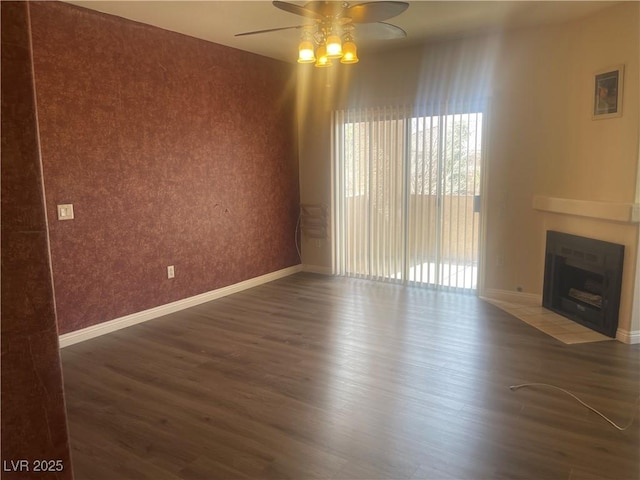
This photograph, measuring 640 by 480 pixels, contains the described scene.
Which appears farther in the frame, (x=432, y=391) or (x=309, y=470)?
(x=432, y=391)

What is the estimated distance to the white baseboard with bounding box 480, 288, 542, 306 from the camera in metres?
4.68

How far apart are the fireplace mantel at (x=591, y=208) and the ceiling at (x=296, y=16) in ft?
5.37

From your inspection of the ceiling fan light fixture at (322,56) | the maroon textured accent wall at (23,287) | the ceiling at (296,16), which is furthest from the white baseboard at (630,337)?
the maroon textured accent wall at (23,287)

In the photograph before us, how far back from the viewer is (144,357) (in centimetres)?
347

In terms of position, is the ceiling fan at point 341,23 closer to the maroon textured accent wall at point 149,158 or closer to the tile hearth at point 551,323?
the maroon textured accent wall at point 149,158

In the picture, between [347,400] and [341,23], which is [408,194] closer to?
[341,23]

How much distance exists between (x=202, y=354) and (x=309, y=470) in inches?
64.7

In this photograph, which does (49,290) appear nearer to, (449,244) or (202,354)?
(202,354)

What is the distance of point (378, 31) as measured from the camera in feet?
11.0

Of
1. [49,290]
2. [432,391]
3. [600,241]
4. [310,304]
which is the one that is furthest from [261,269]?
[49,290]

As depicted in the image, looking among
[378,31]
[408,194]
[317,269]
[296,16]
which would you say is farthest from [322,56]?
[317,269]

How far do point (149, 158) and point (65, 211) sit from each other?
36.6 inches

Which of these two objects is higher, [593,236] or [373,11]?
[373,11]

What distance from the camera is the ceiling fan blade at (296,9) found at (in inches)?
108
